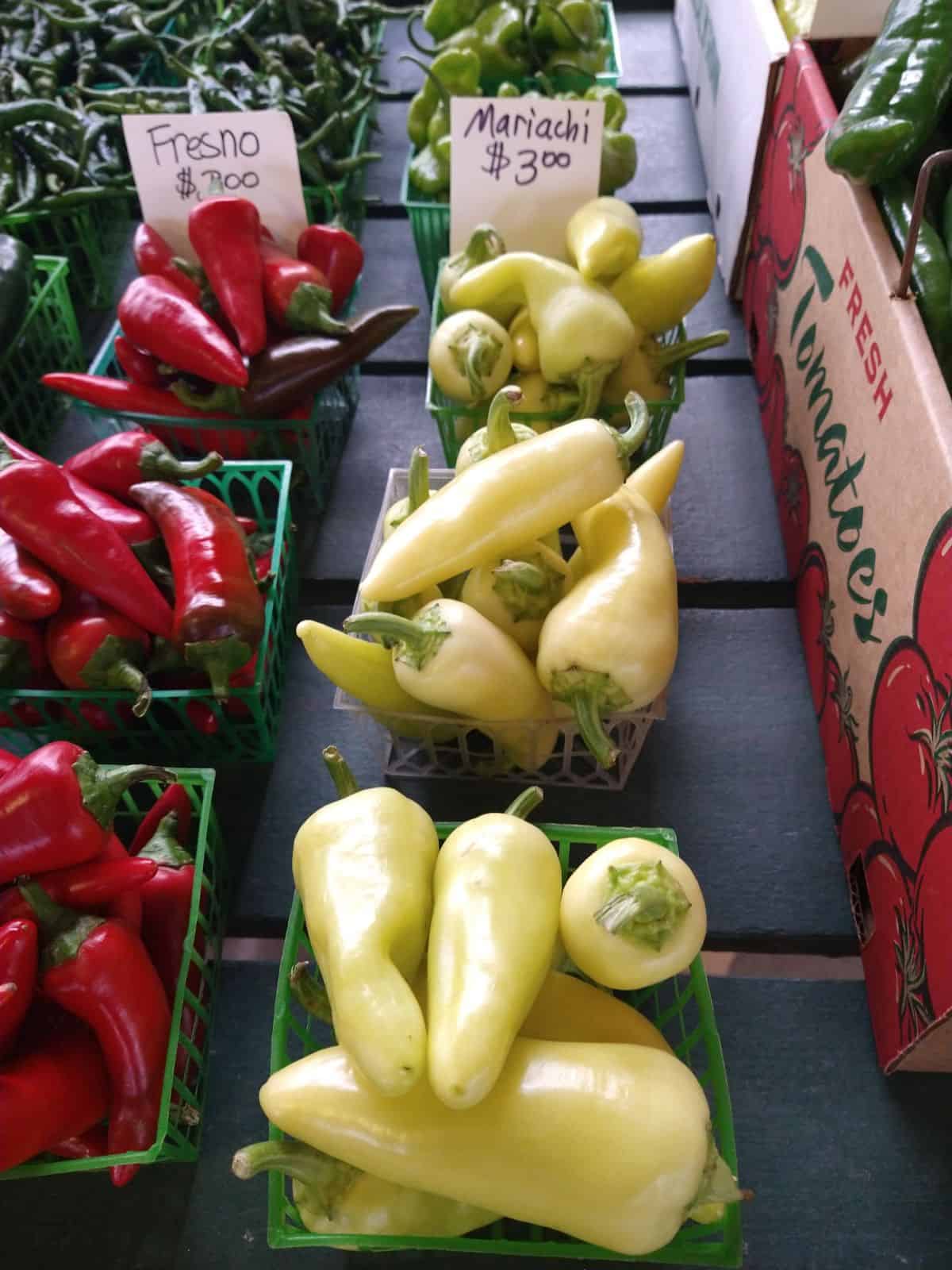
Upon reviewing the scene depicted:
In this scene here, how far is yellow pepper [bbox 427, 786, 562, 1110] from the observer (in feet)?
1.64

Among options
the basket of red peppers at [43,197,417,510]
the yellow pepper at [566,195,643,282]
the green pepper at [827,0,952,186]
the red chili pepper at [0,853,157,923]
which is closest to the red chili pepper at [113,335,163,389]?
the basket of red peppers at [43,197,417,510]

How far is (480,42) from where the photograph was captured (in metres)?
1.40

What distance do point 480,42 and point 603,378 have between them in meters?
0.76

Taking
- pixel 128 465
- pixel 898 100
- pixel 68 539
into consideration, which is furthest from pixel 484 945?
pixel 898 100

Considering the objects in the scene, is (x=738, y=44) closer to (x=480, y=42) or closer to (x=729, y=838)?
(x=480, y=42)

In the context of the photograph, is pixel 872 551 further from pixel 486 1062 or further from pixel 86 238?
pixel 86 238

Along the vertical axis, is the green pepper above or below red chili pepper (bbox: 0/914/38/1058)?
above

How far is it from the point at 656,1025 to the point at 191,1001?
0.33m

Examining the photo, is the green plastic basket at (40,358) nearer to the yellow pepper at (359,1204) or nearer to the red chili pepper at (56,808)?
the red chili pepper at (56,808)

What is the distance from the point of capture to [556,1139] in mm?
→ 509

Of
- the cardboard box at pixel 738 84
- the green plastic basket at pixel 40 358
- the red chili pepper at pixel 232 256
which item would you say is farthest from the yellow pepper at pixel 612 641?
the green plastic basket at pixel 40 358

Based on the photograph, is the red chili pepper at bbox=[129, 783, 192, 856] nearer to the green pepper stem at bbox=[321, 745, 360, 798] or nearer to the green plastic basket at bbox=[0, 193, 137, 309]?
the green pepper stem at bbox=[321, 745, 360, 798]

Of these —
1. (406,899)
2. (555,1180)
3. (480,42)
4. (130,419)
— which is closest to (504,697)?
(406,899)

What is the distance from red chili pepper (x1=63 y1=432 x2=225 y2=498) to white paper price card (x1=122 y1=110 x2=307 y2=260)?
1.23ft
